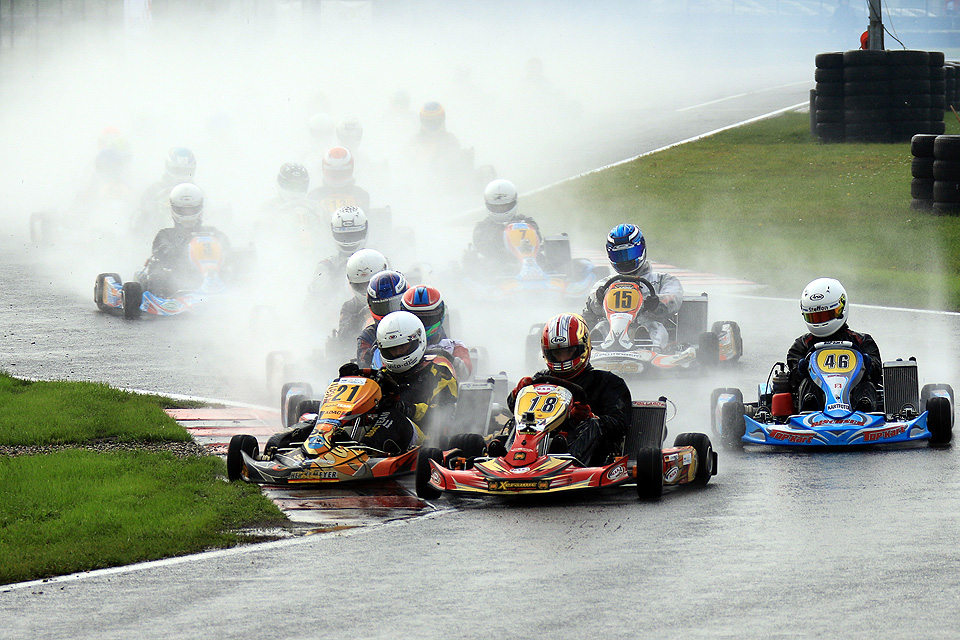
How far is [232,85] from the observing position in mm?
43062

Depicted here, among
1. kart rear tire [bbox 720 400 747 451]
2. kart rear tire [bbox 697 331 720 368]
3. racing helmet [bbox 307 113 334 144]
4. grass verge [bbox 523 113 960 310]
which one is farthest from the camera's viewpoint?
racing helmet [bbox 307 113 334 144]

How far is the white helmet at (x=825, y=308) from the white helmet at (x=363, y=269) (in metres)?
4.34

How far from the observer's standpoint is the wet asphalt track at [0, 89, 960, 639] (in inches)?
264

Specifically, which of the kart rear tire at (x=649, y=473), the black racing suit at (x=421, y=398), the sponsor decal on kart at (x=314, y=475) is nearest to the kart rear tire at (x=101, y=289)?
the black racing suit at (x=421, y=398)

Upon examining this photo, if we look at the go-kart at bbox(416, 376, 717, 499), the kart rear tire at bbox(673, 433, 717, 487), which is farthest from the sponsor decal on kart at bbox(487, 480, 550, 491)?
the kart rear tire at bbox(673, 433, 717, 487)

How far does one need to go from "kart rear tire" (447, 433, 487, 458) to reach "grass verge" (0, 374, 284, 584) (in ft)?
4.35

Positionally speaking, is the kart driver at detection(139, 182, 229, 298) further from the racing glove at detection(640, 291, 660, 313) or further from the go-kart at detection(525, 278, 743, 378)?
the racing glove at detection(640, 291, 660, 313)

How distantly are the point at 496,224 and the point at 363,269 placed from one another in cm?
633

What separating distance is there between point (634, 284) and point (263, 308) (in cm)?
439

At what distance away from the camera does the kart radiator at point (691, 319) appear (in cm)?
1527

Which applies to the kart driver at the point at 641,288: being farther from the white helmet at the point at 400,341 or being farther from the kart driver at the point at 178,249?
the kart driver at the point at 178,249

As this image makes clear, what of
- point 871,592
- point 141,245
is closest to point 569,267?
point 141,245

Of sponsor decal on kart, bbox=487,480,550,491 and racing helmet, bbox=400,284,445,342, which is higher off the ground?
racing helmet, bbox=400,284,445,342

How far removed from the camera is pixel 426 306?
1203 cm
